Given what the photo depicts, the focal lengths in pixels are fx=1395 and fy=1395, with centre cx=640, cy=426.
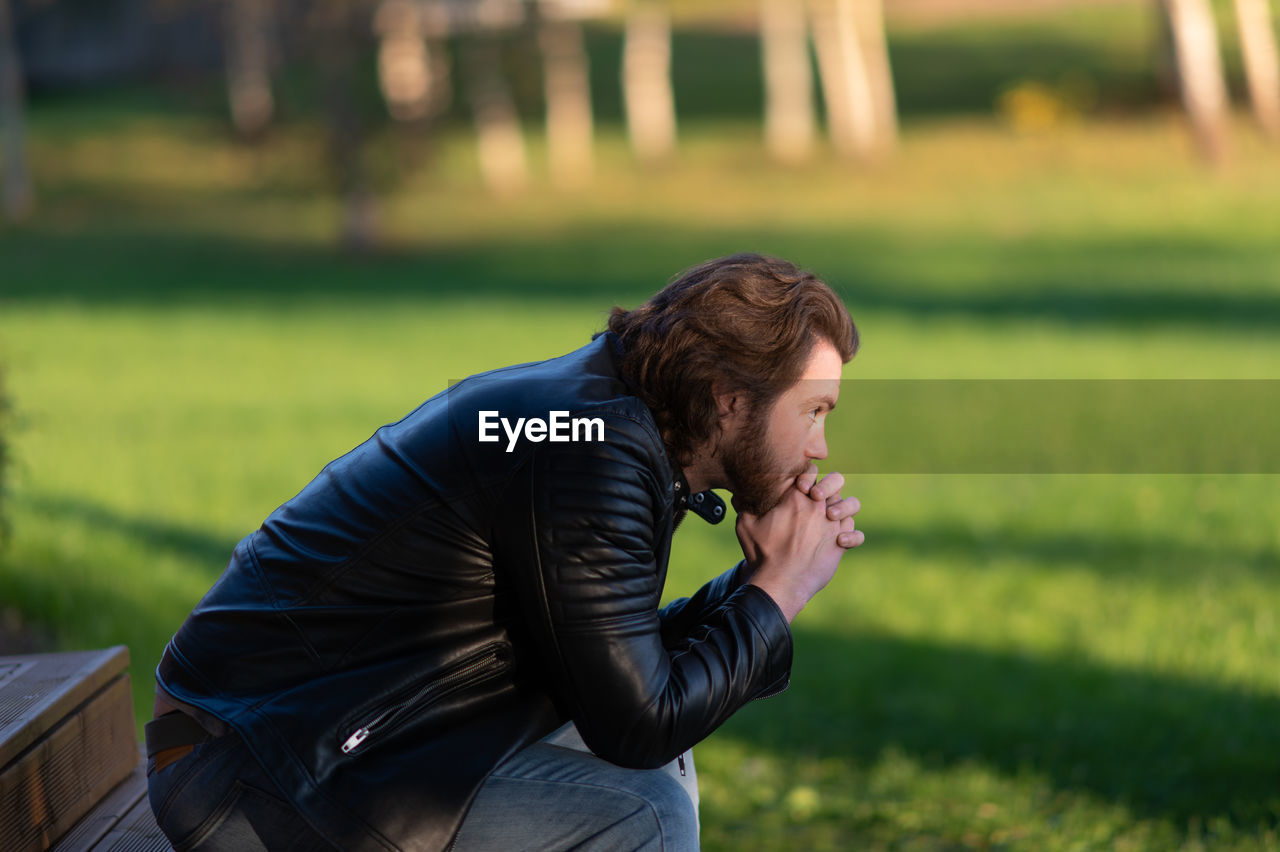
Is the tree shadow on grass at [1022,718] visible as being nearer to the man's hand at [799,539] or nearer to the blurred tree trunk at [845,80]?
the man's hand at [799,539]

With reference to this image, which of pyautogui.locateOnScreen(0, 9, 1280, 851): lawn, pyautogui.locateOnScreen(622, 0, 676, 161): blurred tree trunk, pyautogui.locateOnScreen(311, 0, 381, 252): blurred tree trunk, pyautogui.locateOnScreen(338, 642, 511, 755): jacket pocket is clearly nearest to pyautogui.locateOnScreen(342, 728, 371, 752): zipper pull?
pyautogui.locateOnScreen(338, 642, 511, 755): jacket pocket

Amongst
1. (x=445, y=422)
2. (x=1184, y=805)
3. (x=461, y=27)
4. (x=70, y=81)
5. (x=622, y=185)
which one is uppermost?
(x=70, y=81)

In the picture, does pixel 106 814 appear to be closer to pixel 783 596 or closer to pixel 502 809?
pixel 502 809

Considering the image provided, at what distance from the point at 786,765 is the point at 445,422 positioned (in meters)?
3.43

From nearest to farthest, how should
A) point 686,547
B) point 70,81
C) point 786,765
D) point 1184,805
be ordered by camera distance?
point 1184,805, point 786,765, point 686,547, point 70,81

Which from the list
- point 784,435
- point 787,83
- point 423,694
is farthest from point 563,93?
point 423,694

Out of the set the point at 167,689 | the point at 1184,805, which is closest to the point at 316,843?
the point at 167,689

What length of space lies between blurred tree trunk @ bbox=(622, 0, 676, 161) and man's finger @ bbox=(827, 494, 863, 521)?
36.3 m

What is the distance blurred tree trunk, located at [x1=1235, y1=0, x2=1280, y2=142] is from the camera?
3416cm

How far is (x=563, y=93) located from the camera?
136 feet

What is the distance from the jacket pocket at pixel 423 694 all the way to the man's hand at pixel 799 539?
0.55m

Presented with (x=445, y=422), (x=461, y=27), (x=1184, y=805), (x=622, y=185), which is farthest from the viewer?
(x=461, y=27)

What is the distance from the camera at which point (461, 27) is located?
40.0 m

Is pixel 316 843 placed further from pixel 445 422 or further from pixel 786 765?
pixel 786 765
